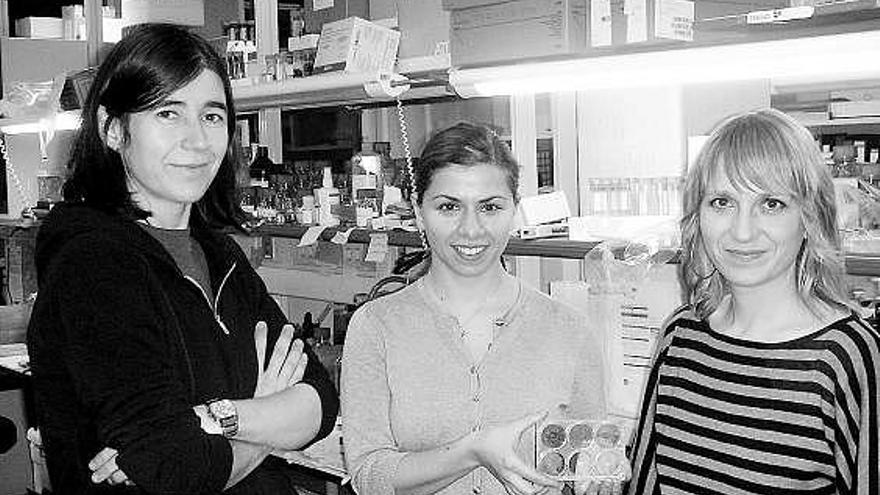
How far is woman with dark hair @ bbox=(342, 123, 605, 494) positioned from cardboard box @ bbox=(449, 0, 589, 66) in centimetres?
24

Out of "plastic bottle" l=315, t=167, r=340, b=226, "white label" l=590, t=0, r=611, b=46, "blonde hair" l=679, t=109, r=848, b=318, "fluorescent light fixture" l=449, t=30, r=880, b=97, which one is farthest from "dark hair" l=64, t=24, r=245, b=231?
"plastic bottle" l=315, t=167, r=340, b=226

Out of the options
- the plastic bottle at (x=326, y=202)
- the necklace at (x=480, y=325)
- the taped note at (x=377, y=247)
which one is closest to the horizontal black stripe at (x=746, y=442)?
the necklace at (x=480, y=325)

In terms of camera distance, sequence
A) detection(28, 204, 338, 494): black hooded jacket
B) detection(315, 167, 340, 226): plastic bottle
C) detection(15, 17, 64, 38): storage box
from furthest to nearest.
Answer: detection(15, 17, 64, 38): storage box
detection(315, 167, 340, 226): plastic bottle
detection(28, 204, 338, 494): black hooded jacket

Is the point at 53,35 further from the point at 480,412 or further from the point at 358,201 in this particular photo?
the point at 480,412

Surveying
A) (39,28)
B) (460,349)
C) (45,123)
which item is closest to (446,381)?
(460,349)

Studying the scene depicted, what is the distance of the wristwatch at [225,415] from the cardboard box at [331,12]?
1.99 meters

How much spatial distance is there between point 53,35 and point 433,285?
11.8ft

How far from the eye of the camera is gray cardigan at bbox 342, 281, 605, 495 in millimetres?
1883

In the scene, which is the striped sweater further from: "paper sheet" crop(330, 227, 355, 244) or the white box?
"paper sheet" crop(330, 227, 355, 244)

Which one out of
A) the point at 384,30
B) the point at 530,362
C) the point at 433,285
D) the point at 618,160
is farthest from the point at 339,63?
the point at 530,362

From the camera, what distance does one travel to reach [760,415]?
1601 mm

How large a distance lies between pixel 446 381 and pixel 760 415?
1.93ft

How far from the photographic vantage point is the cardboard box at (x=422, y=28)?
2785mm

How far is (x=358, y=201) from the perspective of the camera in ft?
10.8
